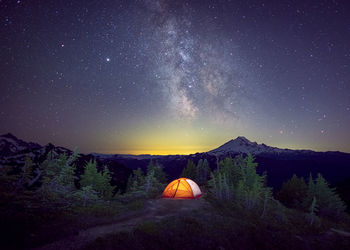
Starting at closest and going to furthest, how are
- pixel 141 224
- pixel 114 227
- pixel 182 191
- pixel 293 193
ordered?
pixel 114 227 < pixel 141 224 < pixel 182 191 < pixel 293 193

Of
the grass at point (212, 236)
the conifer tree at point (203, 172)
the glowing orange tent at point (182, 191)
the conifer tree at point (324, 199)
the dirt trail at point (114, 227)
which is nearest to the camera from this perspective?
the dirt trail at point (114, 227)

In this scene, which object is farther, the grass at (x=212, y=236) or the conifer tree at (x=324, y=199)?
the conifer tree at (x=324, y=199)

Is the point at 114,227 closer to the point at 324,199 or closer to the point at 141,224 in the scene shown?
the point at 141,224

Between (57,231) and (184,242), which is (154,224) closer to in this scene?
(184,242)

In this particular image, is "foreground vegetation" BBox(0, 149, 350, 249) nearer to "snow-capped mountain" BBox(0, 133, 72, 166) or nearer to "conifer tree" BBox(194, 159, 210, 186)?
"conifer tree" BBox(194, 159, 210, 186)

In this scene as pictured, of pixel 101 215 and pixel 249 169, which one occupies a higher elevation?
pixel 249 169

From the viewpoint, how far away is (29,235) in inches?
306

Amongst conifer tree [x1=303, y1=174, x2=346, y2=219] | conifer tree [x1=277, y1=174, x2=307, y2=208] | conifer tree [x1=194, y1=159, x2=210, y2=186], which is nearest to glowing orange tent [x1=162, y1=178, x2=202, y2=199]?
conifer tree [x1=303, y1=174, x2=346, y2=219]

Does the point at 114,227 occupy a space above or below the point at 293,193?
above

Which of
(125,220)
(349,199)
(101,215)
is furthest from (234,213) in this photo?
(349,199)

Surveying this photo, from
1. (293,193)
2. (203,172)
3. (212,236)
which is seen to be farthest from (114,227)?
(203,172)

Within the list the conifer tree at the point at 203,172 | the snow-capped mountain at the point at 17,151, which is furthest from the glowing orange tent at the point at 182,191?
the snow-capped mountain at the point at 17,151

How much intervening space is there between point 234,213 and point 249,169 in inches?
537

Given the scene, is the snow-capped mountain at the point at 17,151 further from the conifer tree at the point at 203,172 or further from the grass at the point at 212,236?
the grass at the point at 212,236
